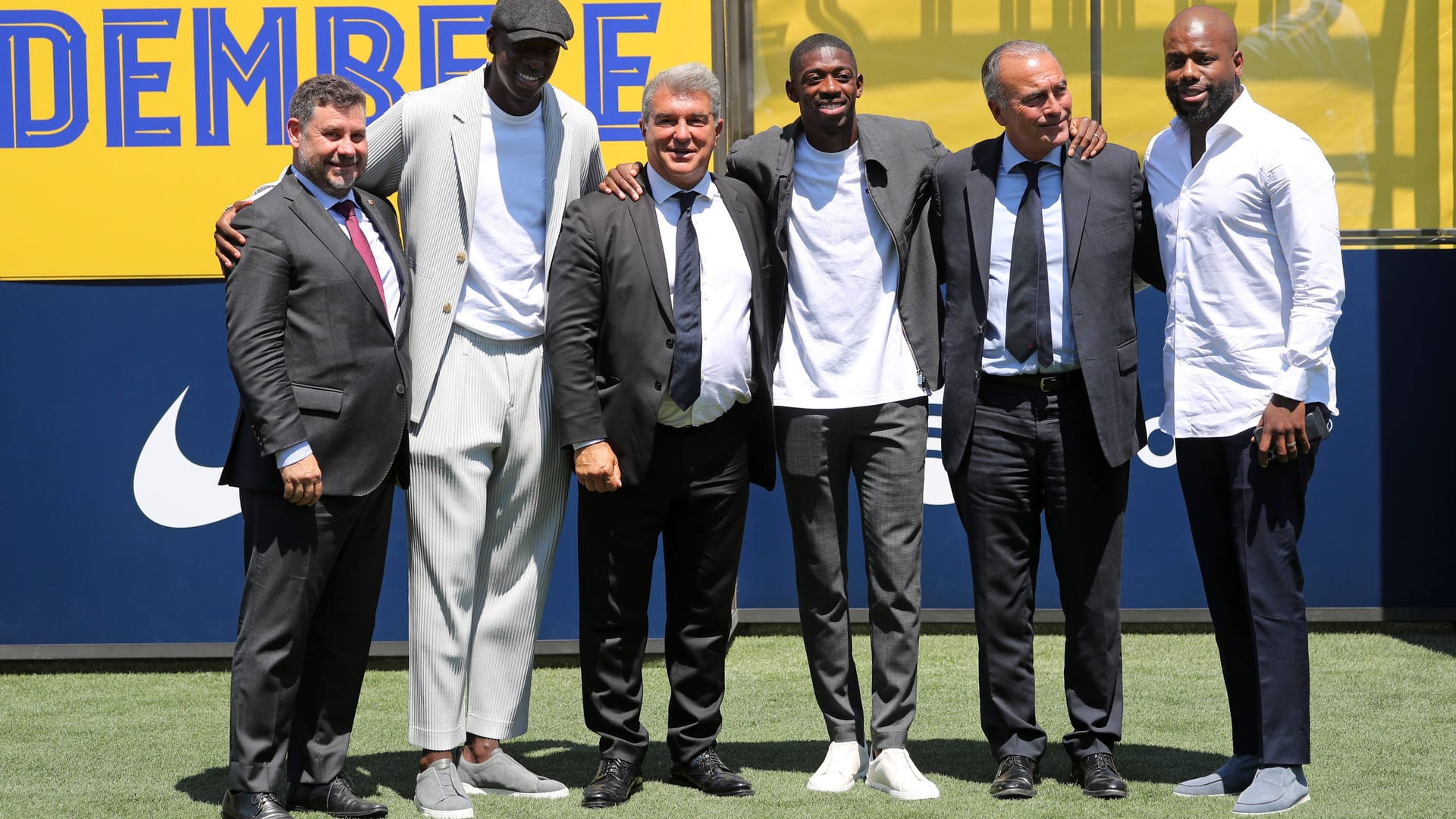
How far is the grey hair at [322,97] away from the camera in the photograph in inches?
149

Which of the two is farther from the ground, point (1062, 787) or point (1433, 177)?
point (1433, 177)

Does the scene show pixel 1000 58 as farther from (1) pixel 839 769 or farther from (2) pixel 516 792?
(2) pixel 516 792

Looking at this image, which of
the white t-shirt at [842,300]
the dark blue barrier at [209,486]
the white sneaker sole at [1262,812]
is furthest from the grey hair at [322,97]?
the white sneaker sole at [1262,812]

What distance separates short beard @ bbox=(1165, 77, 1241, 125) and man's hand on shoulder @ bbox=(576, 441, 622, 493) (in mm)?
1731

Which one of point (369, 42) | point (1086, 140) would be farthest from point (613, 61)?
point (1086, 140)

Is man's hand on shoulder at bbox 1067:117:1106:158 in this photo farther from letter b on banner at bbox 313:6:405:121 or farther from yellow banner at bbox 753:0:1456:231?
letter b on banner at bbox 313:6:405:121

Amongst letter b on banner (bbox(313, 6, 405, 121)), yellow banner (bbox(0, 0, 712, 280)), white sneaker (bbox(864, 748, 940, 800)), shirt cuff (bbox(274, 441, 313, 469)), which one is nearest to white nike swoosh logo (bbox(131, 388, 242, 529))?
yellow banner (bbox(0, 0, 712, 280))

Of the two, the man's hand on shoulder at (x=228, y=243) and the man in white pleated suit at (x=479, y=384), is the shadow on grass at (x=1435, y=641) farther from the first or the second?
the man's hand on shoulder at (x=228, y=243)

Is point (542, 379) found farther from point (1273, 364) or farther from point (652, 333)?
point (1273, 364)

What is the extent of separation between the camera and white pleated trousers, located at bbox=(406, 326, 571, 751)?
13.4ft

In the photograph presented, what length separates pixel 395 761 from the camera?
181 inches

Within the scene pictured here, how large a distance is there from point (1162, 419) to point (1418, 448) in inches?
99.4

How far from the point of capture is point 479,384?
4.08 meters

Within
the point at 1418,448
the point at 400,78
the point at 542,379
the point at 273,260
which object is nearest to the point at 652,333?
the point at 542,379
